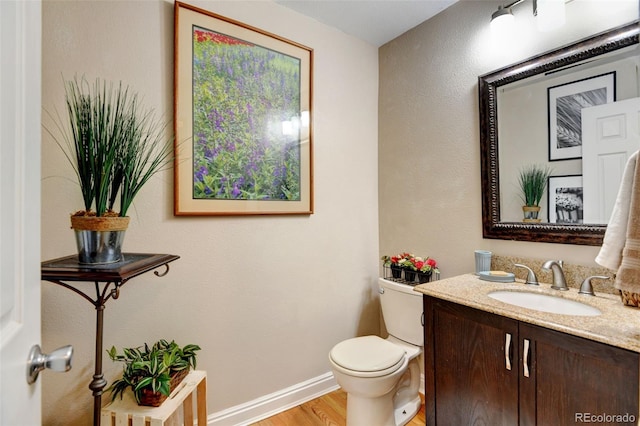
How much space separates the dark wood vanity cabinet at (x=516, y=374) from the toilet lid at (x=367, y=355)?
0.64ft

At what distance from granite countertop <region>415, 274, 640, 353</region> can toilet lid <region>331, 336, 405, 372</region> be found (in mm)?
413

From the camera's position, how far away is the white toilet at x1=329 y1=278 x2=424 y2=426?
1489 mm

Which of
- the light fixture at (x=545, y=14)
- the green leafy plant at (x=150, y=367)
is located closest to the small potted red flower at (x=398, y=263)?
the green leafy plant at (x=150, y=367)

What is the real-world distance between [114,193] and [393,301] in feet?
5.03

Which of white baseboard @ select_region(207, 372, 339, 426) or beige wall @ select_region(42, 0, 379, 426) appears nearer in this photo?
beige wall @ select_region(42, 0, 379, 426)

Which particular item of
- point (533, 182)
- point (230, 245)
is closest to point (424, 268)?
point (533, 182)

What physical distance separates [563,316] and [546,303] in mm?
328

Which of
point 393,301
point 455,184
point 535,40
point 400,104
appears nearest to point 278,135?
point 400,104

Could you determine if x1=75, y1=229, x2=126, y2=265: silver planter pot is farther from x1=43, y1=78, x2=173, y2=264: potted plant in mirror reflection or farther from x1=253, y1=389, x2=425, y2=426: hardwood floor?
x1=253, y1=389, x2=425, y2=426: hardwood floor

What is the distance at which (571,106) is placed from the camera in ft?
4.61

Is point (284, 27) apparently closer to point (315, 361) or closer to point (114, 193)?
point (114, 193)

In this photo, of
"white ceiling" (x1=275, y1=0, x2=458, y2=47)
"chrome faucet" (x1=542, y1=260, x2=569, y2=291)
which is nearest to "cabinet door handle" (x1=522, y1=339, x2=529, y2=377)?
"chrome faucet" (x1=542, y1=260, x2=569, y2=291)

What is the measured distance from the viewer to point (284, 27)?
1898 millimetres
